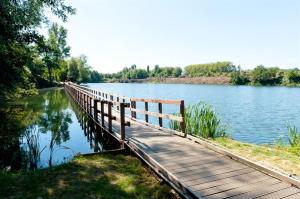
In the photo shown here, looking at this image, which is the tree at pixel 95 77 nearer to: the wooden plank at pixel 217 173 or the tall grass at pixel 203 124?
the tall grass at pixel 203 124

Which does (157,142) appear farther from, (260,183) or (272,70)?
(272,70)

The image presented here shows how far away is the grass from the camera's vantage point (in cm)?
502

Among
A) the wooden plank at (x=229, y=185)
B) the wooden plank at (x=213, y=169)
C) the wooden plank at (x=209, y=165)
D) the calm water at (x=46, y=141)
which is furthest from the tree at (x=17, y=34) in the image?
the wooden plank at (x=229, y=185)

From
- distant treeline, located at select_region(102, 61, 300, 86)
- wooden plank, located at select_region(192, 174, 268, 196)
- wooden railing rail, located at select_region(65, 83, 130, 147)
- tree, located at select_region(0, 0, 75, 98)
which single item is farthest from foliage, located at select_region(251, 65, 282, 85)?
wooden plank, located at select_region(192, 174, 268, 196)

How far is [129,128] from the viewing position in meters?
10.4

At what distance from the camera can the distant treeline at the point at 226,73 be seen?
92000 mm

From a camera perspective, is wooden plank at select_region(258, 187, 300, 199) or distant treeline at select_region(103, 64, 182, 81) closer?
wooden plank at select_region(258, 187, 300, 199)

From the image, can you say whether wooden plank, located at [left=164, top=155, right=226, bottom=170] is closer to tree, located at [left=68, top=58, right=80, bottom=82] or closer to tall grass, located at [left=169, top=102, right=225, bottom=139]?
tall grass, located at [left=169, top=102, right=225, bottom=139]

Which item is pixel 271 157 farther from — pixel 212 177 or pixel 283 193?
pixel 283 193

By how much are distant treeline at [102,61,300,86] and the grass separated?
91189mm

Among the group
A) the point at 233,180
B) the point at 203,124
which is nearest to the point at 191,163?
the point at 233,180

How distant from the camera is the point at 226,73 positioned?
12325 cm

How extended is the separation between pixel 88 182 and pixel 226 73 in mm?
122920

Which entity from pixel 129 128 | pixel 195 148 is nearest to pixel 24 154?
pixel 129 128
